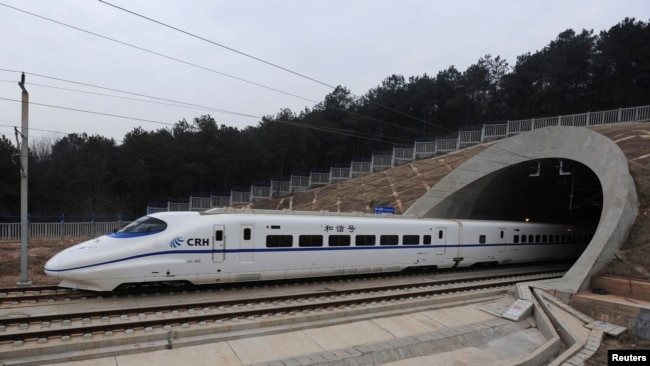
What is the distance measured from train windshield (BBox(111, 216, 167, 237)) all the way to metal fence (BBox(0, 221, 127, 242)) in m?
14.7

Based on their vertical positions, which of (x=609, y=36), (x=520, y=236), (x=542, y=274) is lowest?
(x=542, y=274)

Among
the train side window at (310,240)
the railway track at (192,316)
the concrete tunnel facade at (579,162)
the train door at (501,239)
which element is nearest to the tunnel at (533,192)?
the concrete tunnel facade at (579,162)

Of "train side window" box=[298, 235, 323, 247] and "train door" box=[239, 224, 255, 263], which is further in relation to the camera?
"train side window" box=[298, 235, 323, 247]

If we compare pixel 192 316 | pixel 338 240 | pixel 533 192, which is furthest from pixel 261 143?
pixel 192 316

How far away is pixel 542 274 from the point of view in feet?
70.9

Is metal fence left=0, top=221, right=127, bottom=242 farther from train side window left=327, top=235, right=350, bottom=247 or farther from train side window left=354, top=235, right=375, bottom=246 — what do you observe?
train side window left=354, top=235, right=375, bottom=246

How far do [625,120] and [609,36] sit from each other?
25.6 metres

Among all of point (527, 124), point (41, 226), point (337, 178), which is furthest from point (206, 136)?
point (527, 124)

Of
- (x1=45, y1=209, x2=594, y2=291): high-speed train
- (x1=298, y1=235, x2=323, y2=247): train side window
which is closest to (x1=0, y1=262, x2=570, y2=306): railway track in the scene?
(x1=45, y1=209, x2=594, y2=291): high-speed train

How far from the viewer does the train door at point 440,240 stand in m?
19.3

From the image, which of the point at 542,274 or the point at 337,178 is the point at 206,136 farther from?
the point at 542,274

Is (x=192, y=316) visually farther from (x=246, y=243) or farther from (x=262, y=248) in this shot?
(x=262, y=248)

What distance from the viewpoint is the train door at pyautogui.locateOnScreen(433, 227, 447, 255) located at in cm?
1930

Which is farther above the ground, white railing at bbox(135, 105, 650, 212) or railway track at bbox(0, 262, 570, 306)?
white railing at bbox(135, 105, 650, 212)
